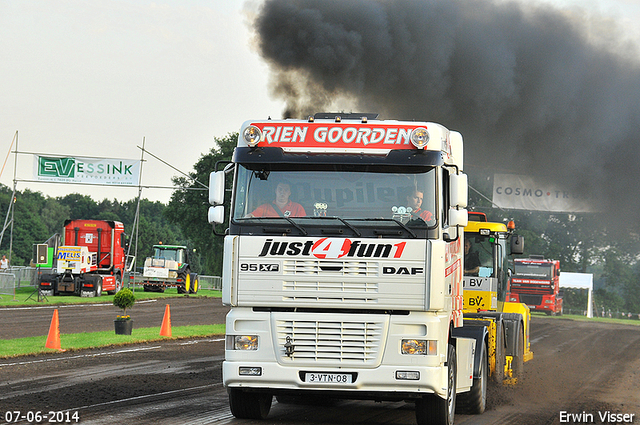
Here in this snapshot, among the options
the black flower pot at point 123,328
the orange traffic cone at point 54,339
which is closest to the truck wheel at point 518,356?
the orange traffic cone at point 54,339

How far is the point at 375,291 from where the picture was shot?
8.23 metres

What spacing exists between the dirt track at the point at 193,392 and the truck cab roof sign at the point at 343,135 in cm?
329

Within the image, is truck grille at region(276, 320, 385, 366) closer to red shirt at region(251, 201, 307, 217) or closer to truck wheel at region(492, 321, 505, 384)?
red shirt at region(251, 201, 307, 217)

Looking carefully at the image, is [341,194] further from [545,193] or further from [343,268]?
[545,193]

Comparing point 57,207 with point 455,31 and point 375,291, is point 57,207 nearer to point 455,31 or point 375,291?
point 455,31

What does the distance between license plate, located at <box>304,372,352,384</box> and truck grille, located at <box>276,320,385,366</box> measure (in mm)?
132

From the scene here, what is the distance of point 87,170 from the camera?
1379 inches

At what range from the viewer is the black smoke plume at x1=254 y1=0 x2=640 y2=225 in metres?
17.7

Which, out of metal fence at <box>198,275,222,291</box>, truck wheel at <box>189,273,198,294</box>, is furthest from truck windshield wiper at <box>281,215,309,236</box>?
metal fence at <box>198,275,222,291</box>

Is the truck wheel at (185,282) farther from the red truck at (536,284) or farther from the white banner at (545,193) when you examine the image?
the white banner at (545,193)

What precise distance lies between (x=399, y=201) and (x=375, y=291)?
1005 mm

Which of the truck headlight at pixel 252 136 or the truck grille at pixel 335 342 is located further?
the truck headlight at pixel 252 136

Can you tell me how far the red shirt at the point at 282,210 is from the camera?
855 cm

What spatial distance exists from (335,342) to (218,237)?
46.5 meters
